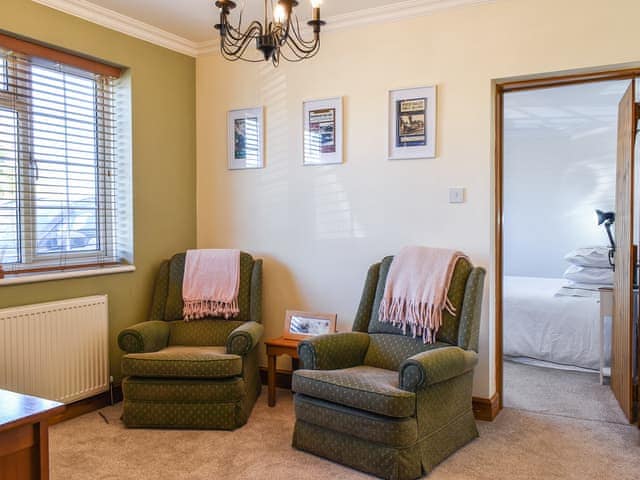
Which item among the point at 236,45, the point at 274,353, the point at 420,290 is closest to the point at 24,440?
the point at 274,353

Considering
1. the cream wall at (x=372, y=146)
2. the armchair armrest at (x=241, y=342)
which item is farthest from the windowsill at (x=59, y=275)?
the armchair armrest at (x=241, y=342)

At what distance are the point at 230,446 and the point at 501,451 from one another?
140cm

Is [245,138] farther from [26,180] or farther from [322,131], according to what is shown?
[26,180]

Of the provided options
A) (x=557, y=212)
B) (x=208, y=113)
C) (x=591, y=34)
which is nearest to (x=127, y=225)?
(x=208, y=113)

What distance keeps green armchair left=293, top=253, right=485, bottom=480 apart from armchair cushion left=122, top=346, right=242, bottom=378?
45 cm

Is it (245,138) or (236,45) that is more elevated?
(236,45)

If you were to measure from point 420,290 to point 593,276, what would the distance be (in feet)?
7.48

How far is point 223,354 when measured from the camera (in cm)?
318

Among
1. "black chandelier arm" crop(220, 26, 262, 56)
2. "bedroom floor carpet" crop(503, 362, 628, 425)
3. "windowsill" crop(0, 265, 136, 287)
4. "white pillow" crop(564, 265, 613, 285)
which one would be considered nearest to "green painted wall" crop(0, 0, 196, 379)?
"windowsill" crop(0, 265, 136, 287)

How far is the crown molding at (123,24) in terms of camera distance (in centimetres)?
327

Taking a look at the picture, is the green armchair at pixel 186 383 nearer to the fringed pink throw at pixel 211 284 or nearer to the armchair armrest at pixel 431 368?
the fringed pink throw at pixel 211 284

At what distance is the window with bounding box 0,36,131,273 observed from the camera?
10.2 ft

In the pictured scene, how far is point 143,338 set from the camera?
325 cm

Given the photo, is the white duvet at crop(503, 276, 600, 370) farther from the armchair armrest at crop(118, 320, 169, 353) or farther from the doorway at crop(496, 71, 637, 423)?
the armchair armrest at crop(118, 320, 169, 353)
